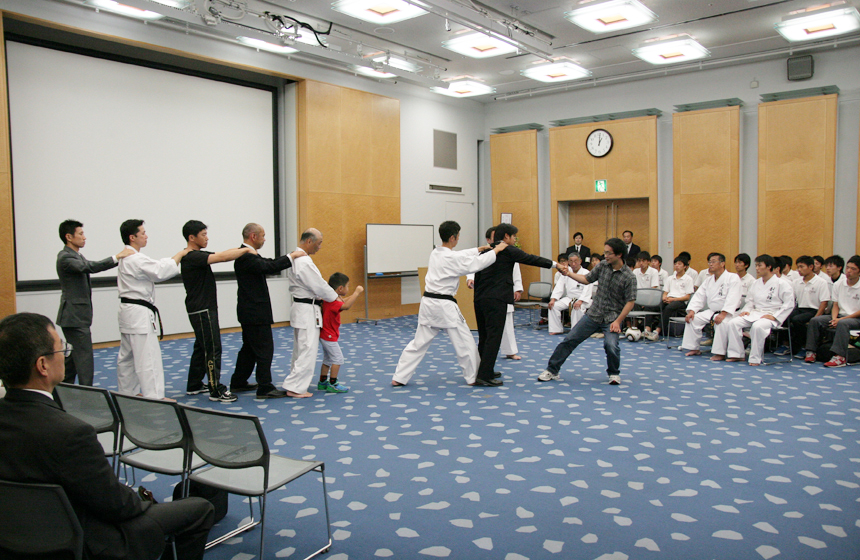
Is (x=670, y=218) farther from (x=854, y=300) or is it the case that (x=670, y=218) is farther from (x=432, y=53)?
(x=432, y=53)

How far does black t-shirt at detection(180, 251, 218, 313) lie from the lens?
18.3 feet

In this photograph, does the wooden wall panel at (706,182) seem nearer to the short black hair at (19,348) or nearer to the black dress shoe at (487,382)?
the black dress shoe at (487,382)

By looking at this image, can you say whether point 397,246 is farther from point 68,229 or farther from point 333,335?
point 68,229

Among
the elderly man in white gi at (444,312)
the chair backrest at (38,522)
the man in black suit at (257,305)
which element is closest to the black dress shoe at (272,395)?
the man in black suit at (257,305)

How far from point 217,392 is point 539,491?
3386 millimetres

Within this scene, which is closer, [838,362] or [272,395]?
[272,395]

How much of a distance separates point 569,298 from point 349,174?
15.2ft

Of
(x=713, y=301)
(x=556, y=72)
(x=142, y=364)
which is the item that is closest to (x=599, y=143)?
(x=556, y=72)

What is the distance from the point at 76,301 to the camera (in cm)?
523

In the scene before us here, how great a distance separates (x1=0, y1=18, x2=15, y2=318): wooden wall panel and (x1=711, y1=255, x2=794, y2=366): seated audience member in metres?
8.78

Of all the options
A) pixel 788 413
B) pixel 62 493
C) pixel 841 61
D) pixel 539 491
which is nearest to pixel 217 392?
pixel 539 491

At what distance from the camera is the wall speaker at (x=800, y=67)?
1032 cm

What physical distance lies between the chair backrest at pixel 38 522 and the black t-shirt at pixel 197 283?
3.85 m

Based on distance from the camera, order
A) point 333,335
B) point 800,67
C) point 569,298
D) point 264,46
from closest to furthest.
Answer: point 333,335, point 264,46, point 569,298, point 800,67
